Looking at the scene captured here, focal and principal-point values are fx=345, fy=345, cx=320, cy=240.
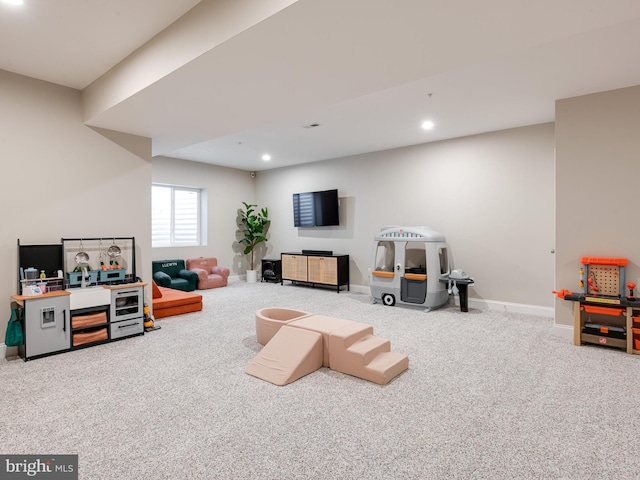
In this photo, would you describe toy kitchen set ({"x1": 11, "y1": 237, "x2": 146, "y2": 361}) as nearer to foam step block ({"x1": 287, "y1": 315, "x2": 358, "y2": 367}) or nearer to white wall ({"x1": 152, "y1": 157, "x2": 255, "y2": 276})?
foam step block ({"x1": 287, "y1": 315, "x2": 358, "y2": 367})

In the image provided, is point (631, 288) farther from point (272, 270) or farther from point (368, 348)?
point (272, 270)

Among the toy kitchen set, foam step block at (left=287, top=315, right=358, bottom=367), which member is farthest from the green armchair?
foam step block at (left=287, top=315, right=358, bottom=367)

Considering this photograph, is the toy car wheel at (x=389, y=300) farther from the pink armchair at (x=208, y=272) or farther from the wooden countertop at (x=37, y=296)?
the wooden countertop at (x=37, y=296)

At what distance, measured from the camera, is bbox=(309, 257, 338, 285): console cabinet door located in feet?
23.7

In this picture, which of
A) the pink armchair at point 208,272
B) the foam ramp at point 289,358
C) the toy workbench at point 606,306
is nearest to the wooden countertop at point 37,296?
the foam ramp at point 289,358

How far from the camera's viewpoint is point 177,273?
7.37 meters

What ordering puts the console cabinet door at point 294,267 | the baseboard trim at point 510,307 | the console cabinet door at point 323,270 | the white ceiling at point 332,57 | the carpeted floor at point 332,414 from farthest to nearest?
1. the console cabinet door at point 294,267
2. the console cabinet door at point 323,270
3. the baseboard trim at point 510,307
4. the white ceiling at point 332,57
5. the carpeted floor at point 332,414

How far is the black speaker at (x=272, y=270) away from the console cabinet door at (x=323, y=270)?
3.76 ft

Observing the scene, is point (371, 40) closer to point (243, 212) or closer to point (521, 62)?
point (521, 62)

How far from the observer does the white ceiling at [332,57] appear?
6.78 ft

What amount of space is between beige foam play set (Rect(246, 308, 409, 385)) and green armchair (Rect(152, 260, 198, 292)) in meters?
4.27

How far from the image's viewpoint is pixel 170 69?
2789 mm

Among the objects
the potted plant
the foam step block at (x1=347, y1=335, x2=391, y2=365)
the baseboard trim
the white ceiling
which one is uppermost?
the white ceiling

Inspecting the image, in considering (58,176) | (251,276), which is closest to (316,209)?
(251,276)
